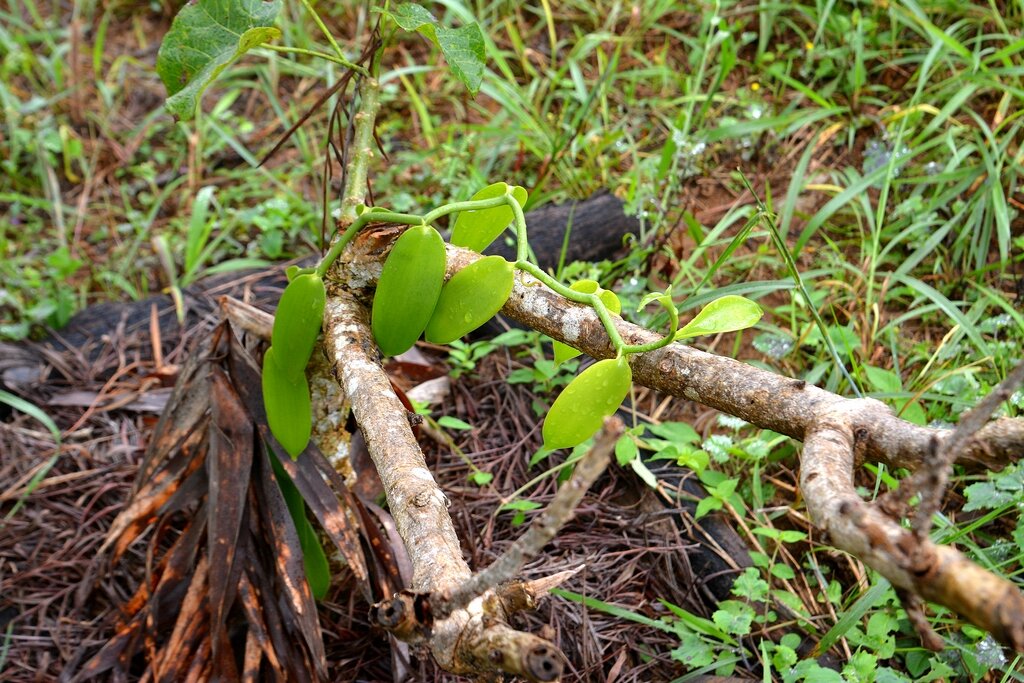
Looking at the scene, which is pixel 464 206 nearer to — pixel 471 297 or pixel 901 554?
pixel 471 297

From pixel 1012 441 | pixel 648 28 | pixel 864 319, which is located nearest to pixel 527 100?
pixel 648 28

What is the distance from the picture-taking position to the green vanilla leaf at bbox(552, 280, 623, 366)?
0.90m

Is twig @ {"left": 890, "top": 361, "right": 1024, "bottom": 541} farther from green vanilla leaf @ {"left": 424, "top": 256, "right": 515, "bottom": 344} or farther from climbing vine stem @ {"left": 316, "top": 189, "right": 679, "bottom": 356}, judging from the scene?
green vanilla leaf @ {"left": 424, "top": 256, "right": 515, "bottom": 344}

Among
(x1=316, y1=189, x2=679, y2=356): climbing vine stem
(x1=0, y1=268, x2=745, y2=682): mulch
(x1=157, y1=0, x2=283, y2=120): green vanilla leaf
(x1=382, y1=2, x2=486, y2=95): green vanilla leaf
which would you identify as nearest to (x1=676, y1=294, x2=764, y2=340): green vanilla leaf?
(x1=316, y1=189, x2=679, y2=356): climbing vine stem

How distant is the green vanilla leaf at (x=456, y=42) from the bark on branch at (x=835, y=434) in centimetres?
23

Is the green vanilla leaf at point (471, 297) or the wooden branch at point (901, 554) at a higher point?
the wooden branch at point (901, 554)

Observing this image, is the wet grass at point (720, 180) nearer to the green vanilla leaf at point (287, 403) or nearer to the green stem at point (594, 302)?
the green stem at point (594, 302)

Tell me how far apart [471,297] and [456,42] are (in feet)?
1.20

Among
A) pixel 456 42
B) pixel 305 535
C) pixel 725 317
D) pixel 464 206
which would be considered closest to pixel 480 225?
pixel 464 206

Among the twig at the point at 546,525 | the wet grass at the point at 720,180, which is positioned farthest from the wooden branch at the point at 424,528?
the wet grass at the point at 720,180

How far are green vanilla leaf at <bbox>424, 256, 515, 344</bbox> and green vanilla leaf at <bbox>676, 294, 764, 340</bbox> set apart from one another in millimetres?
221

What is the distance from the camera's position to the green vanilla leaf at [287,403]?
3.54 ft

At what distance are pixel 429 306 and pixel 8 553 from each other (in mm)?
1093

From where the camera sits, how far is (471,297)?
925mm
